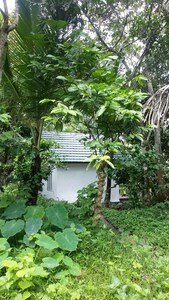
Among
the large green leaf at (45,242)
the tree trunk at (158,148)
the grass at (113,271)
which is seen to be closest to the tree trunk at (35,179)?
the grass at (113,271)

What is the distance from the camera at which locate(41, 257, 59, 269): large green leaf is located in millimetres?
2693

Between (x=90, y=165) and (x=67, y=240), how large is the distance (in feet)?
3.29

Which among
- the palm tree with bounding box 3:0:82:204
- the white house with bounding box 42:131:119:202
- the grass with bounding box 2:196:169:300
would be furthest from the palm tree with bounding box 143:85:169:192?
the white house with bounding box 42:131:119:202

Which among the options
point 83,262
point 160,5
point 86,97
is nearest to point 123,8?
point 160,5

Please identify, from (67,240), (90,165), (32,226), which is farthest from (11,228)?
(90,165)

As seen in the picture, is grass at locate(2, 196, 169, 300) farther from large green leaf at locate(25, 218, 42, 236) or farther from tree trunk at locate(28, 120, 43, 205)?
tree trunk at locate(28, 120, 43, 205)

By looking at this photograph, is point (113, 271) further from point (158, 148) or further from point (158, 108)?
point (158, 148)

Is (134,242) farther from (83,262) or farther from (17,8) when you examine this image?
(17,8)

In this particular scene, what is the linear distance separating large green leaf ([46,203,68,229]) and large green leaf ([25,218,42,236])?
251mm

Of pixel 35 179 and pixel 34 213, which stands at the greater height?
pixel 35 179

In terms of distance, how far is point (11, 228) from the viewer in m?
3.36

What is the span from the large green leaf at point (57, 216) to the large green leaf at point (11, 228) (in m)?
0.42

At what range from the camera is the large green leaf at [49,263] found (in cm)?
269

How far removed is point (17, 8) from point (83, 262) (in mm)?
4131
